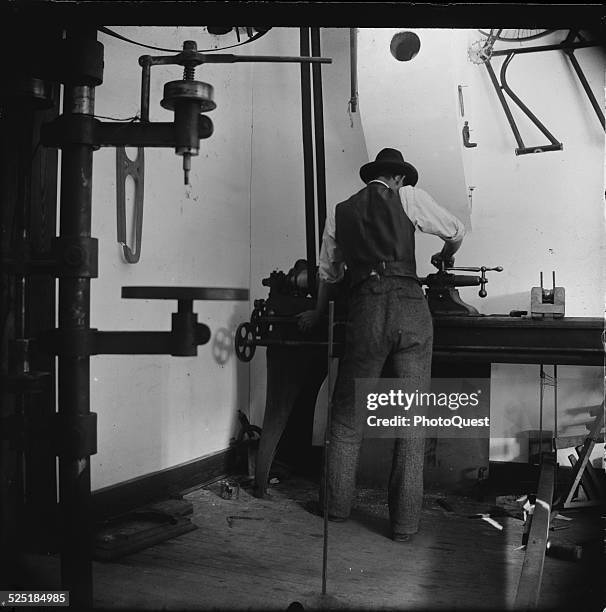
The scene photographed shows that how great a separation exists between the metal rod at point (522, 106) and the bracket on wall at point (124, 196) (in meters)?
1.99

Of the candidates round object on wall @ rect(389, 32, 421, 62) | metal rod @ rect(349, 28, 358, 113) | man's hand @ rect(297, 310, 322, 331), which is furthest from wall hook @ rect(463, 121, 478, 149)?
man's hand @ rect(297, 310, 322, 331)

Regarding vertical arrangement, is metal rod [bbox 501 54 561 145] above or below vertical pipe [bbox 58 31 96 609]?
above

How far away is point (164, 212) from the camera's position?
3184mm

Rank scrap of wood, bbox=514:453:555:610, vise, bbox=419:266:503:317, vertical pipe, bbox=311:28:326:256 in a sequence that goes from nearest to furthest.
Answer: scrap of wood, bbox=514:453:555:610 < vise, bbox=419:266:503:317 < vertical pipe, bbox=311:28:326:256

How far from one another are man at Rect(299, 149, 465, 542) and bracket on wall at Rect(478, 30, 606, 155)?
1094 millimetres

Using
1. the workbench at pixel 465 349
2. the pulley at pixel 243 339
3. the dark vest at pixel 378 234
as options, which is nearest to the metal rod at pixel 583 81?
the workbench at pixel 465 349

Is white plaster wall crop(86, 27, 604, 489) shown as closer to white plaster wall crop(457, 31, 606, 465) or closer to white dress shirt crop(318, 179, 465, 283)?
white plaster wall crop(457, 31, 606, 465)

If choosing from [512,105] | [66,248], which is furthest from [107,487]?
[512,105]

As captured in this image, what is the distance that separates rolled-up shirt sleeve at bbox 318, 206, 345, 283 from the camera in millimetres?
3166

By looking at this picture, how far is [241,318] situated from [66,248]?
7.58 ft

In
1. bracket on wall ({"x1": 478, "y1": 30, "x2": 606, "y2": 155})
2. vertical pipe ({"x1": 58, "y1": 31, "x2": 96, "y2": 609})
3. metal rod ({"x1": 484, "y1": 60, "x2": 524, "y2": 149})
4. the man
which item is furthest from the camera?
metal rod ({"x1": 484, "y1": 60, "x2": 524, "y2": 149})

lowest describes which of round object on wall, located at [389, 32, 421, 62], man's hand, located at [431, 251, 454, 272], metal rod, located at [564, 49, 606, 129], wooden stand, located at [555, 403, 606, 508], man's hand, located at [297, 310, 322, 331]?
wooden stand, located at [555, 403, 606, 508]

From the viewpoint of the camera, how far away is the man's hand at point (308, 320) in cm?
336

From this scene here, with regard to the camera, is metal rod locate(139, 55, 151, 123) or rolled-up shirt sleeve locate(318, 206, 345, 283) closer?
metal rod locate(139, 55, 151, 123)
